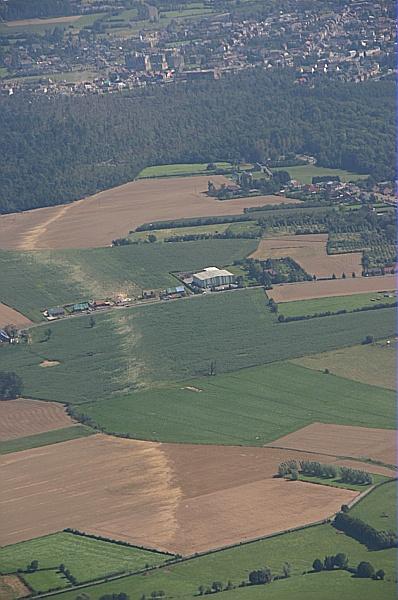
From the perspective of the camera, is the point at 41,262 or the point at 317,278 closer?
the point at 317,278

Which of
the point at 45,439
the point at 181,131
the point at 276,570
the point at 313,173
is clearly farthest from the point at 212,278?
the point at 181,131

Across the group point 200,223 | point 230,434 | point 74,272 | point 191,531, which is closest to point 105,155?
point 200,223

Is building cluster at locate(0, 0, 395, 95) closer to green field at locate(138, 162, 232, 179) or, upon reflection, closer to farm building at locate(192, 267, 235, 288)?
green field at locate(138, 162, 232, 179)

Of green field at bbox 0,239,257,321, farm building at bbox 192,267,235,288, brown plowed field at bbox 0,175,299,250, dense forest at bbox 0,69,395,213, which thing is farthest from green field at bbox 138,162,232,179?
farm building at bbox 192,267,235,288

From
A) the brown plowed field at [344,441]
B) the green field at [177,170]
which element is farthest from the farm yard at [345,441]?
the green field at [177,170]

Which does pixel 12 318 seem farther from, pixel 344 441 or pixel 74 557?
pixel 74 557

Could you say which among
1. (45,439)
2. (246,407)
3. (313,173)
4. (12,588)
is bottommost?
(313,173)

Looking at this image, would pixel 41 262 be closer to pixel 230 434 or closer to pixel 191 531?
pixel 230 434
